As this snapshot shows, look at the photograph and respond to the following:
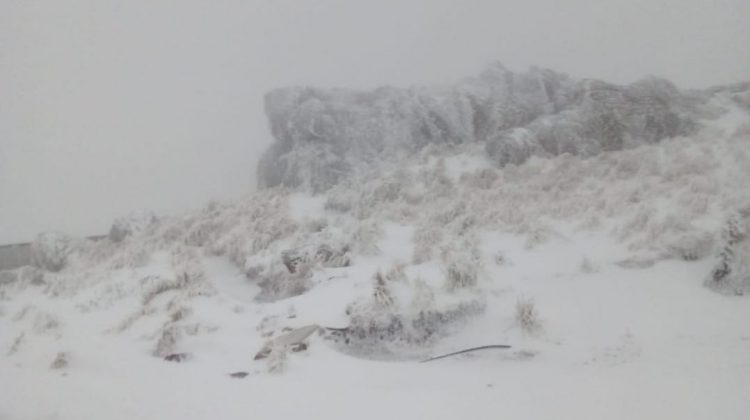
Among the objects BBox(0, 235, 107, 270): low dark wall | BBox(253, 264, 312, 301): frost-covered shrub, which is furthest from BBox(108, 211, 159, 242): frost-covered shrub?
BBox(253, 264, 312, 301): frost-covered shrub

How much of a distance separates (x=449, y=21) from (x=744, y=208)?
461 cm

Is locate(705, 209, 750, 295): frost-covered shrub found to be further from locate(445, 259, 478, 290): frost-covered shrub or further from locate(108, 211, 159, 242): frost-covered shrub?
locate(108, 211, 159, 242): frost-covered shrub

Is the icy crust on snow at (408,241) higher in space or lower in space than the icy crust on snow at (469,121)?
lower

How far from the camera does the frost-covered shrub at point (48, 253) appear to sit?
10547mm

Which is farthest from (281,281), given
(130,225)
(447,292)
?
(130,225)

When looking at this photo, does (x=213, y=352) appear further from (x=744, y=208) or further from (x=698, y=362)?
(x=744, y=208)

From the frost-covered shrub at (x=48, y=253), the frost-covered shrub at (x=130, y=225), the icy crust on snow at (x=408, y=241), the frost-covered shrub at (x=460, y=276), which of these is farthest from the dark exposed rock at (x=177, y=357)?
the frost-covered shrub at (x=130, y=225)

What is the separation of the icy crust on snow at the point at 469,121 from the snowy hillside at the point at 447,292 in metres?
0.09

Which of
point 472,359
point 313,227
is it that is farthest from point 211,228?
point 472,359

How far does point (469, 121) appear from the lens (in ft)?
44.3

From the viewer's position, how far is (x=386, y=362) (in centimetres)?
477

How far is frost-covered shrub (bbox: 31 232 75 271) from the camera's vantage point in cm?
1055

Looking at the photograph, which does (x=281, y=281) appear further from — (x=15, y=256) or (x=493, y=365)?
(x=15, y=256)

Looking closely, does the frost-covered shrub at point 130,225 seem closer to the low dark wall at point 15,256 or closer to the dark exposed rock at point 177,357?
the low dark wall at point 15,256
